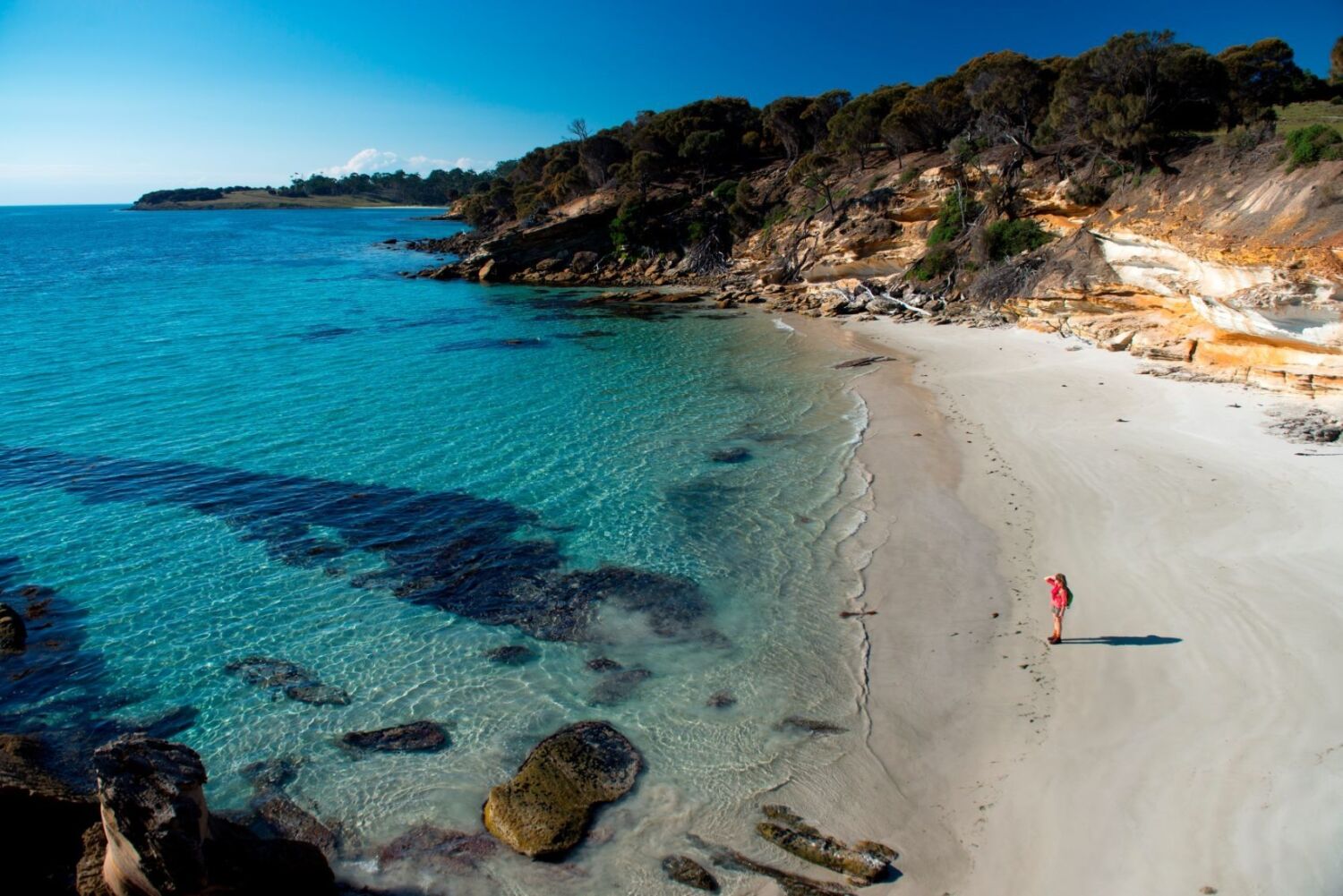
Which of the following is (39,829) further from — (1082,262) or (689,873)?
(1082,262)

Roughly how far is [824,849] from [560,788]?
328 cm

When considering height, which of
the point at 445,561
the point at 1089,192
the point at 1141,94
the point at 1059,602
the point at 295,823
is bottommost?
the point at 295,823

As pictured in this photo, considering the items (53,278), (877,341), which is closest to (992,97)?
(877,341)

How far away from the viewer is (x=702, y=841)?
8.06 m

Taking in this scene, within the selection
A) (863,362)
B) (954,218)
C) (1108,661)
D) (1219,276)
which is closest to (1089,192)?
(954,218)

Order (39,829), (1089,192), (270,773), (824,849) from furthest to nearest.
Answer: (1089,192)
(270,773)
(824,849)
(39,829)

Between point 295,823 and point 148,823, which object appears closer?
point 148,823

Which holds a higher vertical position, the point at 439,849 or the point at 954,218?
the point at 954,218

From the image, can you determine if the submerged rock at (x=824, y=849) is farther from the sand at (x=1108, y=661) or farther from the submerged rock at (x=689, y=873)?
the submerged rock at (x=689, y=873)

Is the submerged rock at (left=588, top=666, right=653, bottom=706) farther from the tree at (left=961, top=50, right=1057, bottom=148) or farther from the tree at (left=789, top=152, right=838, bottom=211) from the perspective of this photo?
the tree at (left=789, top=152, right=838, bottom=211)

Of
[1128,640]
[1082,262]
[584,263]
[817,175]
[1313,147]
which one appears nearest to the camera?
[1128,640]

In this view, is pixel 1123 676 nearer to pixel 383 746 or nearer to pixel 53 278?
pixel 383 746

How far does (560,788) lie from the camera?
8734mm

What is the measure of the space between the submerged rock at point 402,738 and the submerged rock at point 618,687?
2.24 meters
